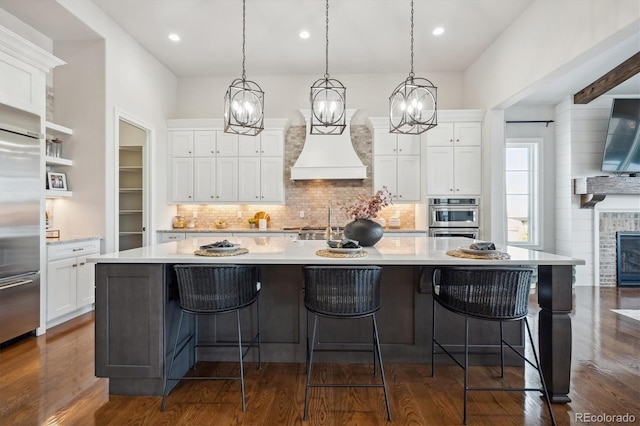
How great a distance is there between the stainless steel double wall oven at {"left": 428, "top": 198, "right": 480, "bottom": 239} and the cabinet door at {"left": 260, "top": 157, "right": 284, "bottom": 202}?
8.11ft

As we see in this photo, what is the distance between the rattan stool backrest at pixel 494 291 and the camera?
1.91 metres

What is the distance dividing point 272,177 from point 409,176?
87.8 inches

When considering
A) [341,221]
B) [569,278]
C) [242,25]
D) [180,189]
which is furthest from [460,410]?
[180,189]

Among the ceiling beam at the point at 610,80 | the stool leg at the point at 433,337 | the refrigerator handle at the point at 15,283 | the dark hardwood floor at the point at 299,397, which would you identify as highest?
the ceiling beam at the point at 610,80

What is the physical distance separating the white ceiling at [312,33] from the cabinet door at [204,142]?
1093 millimetres

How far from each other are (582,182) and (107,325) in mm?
6407

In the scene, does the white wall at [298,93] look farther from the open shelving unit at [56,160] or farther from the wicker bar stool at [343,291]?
the wicker bar stool at [343,291]

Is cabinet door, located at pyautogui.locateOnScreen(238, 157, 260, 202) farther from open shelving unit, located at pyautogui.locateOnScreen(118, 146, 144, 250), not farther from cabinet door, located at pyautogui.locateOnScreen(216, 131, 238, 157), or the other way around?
open shelving unit, located at pyautogui.locateOnScreen(118, 146, 144, 250)

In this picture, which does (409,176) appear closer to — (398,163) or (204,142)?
(398,163)

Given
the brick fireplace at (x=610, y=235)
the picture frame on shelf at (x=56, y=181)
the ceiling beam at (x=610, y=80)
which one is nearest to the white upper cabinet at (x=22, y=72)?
the picture frame on shelf at (x=56, y=181)

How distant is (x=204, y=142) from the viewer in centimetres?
547

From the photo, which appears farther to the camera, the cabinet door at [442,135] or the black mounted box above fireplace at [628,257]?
the black mounted box above fireplace at [628,257]

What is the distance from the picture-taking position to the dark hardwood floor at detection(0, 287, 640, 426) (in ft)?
6.31

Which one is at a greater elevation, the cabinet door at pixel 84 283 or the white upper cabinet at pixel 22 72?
the white upper cabinet at pixel 22 72
